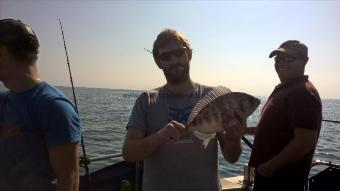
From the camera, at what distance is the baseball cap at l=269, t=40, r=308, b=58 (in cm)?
495

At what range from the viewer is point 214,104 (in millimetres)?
3207

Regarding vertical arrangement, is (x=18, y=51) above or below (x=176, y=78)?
above

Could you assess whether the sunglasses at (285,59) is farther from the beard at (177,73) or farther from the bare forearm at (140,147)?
the bare forearm at (140,147)

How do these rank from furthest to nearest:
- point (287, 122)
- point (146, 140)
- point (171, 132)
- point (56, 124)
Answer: point (287, 122) < point (146, 140) < point (171, 132) < point (56, 124)

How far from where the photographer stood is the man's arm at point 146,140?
9.93ft

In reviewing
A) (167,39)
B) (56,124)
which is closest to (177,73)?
(167,39)

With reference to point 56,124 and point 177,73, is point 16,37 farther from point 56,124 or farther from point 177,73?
point 177,73

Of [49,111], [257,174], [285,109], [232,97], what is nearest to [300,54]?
[285,109]

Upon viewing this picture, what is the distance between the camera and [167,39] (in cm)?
350

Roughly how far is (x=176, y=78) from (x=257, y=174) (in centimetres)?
216

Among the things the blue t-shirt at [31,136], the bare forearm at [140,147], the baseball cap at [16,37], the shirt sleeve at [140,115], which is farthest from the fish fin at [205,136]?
the baseball cap at [16,37]

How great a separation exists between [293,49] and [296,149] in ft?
4.94

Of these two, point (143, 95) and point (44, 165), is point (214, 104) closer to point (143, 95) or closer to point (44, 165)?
point (143, 95)

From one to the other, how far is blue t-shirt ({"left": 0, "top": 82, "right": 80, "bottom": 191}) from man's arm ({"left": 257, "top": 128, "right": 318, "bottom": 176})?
8.89 ft
